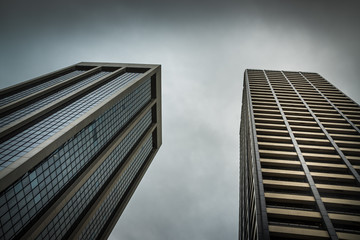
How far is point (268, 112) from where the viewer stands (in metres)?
50.1

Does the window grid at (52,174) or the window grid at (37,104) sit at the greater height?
the window grid at (37,104)

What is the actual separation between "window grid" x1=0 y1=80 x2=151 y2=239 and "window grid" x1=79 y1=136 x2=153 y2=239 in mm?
14834

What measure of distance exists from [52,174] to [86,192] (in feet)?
41.1

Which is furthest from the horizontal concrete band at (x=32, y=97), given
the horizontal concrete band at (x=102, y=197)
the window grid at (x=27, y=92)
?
the horizontal concrete band at (x=102, y=197)

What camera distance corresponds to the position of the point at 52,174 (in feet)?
126

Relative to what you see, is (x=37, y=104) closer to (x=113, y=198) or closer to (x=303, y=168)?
(x=113, y=198)

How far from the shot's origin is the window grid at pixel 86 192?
39256mm

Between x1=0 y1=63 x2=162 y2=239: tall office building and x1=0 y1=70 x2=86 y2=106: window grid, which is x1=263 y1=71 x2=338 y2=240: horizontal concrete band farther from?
x1=0 y1=70 x2=86 y2=106: window grid

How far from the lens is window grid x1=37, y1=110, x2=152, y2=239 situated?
39.3 metres

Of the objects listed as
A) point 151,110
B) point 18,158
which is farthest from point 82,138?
point 151,110

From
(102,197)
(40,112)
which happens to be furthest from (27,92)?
(102,197)

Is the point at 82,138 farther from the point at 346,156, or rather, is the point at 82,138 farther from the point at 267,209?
the point at 346,156

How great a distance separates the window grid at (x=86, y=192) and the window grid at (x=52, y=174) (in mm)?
4375

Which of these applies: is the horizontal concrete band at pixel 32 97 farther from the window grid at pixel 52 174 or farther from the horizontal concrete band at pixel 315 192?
the horizontal concrete band at pixel 315 192
